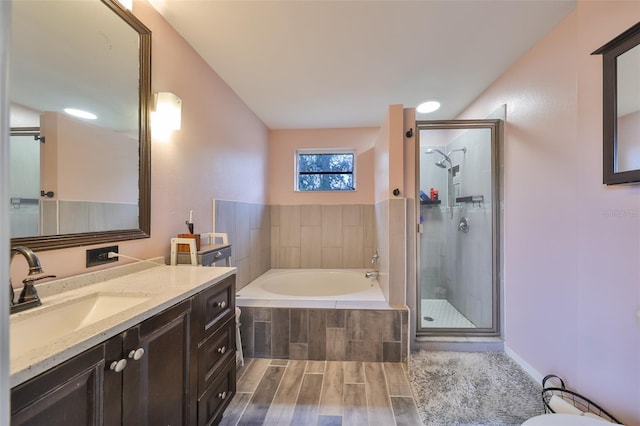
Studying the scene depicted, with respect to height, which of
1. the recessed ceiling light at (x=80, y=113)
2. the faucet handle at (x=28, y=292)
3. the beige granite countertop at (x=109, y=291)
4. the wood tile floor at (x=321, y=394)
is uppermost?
the recessed ceiling light at (x=80, y=113)

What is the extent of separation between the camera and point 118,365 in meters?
0.79

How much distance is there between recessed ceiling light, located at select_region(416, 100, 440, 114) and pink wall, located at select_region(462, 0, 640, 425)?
2.01ft

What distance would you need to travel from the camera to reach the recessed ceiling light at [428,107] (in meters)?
2.72

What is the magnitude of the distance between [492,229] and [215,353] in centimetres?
245

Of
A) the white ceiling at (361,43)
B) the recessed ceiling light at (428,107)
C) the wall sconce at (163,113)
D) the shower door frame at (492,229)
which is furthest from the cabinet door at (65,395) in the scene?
the recessed ceiling light at (428,107)

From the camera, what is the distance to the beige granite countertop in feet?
1.97

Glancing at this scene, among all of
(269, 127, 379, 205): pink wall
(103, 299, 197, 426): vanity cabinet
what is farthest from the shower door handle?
(103, 299, 197, 426): vanity cabinet

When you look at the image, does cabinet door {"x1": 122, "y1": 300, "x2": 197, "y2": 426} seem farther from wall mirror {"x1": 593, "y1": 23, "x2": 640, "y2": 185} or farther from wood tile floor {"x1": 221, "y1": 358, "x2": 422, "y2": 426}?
wall mirror {"x1": 593, "y1": 23, "x2": 640, "y2": 185}

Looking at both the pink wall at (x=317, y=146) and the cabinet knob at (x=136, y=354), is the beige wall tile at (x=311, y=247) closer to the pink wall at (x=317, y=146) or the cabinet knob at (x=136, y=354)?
the pink wall at (x=317, y=146)

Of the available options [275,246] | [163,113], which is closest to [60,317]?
[163,113]

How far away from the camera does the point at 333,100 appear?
107 inches

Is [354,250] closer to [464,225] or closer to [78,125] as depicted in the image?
[464,225]

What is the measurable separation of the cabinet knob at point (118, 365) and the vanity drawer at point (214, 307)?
0.40 metres

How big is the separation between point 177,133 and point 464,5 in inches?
76.0
